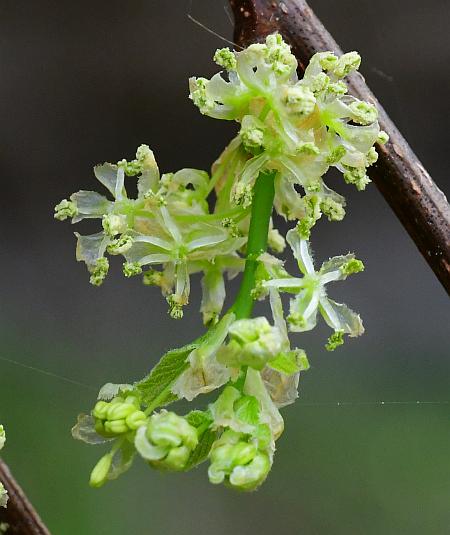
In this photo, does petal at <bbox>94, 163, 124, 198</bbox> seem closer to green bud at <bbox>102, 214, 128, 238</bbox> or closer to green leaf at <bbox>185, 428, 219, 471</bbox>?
green bud at <bbox>102, 214, 128, 238</bbox>

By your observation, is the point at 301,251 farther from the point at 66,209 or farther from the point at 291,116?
the point at 66,209

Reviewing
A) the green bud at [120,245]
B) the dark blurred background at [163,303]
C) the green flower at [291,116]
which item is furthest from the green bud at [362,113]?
the dark blurred background at [163,303]

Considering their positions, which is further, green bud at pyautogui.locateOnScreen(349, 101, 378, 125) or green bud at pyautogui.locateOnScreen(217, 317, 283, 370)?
green bud at pyautogui.locateOnScreen(349, 101, 378, 125)

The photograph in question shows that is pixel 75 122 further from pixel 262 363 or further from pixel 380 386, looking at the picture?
pixel 262 363

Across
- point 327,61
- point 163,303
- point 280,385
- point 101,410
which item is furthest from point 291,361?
point 163,303

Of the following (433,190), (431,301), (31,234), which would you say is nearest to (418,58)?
(431,301)

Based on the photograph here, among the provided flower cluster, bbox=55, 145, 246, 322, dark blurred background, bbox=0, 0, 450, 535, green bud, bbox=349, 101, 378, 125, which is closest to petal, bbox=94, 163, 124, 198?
flower cluster, bbox=55, 145, 246, 322

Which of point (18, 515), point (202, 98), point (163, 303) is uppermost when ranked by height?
point (202, 98)
